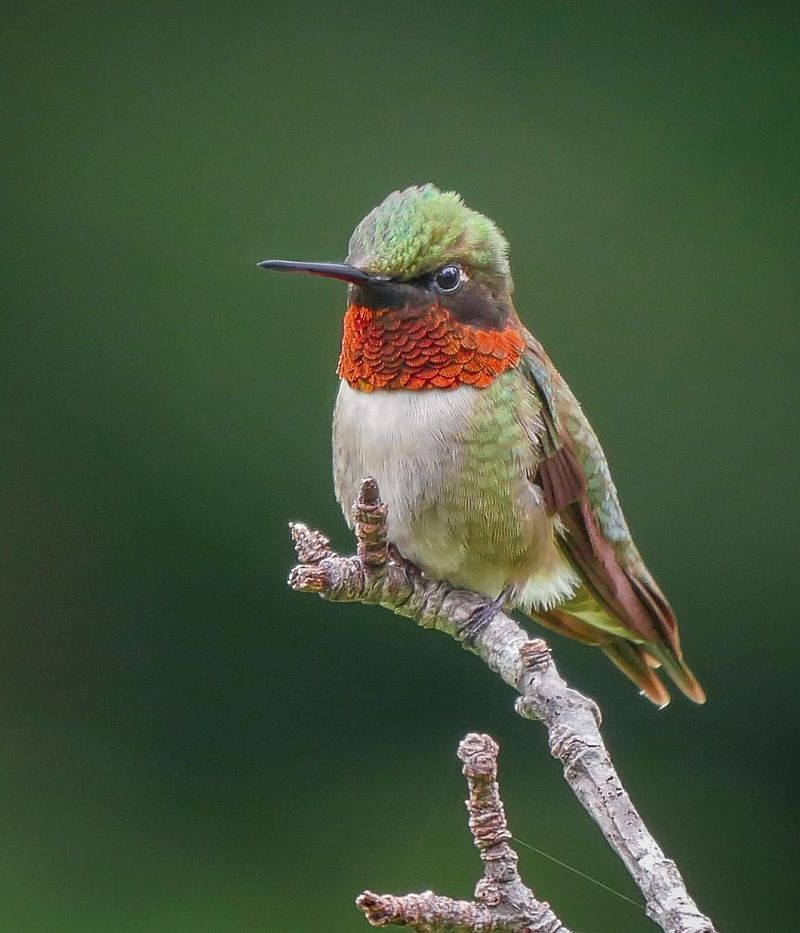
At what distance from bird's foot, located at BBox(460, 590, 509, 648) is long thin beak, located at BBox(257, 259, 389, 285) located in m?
0.59

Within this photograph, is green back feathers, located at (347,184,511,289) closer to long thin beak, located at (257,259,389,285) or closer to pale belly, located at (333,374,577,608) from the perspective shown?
long thin beak, located at (257,259,389,285)

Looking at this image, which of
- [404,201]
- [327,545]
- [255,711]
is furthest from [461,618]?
[255,711]

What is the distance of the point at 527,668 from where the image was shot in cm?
204

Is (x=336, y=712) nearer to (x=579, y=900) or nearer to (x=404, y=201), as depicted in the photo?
(x=579, y=900)

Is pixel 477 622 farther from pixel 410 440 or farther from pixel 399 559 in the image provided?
pixel 410 440

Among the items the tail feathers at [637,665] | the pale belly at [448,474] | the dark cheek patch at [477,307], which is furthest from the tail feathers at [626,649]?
the dark cheek patch at [477,307]

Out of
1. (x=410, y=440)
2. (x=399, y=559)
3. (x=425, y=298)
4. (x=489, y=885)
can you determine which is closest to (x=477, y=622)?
(x=399, y=559)

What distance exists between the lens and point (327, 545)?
2146 millimetres

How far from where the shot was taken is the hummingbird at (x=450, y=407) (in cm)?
243

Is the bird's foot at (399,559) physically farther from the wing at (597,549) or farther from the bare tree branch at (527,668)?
the wing at (597,549)

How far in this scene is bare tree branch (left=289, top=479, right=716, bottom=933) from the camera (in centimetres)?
157

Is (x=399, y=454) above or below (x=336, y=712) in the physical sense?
below

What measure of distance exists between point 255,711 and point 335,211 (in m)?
1.64

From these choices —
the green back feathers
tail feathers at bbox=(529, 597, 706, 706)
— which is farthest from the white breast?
tail feathers at bbox=(529, 597, 706, 706)
